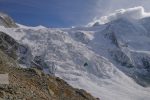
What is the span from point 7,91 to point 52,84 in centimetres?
2366

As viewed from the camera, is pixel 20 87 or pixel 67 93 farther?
pixel 67 93

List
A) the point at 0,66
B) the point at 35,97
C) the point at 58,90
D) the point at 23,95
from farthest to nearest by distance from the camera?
the point at 58,90
the point at 0,66
the point at 35,97
the point at 23,95

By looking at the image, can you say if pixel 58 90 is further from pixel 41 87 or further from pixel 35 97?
pixel 35 97

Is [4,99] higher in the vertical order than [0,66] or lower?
lower

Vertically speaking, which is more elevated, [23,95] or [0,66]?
[0,66]

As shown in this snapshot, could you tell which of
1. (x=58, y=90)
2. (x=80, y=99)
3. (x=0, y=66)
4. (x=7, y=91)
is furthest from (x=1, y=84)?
(x=80, y=99)

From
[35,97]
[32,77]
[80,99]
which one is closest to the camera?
[35,97]

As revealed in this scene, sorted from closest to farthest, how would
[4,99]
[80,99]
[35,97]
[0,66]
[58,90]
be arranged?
[4,99], [35,97], [0,66], [58,90], [80,99]

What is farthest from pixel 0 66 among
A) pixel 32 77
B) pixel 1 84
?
pixel 1 84

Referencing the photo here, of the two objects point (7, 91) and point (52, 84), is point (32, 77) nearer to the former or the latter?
point (52, 84)

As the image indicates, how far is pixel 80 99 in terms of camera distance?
211ft

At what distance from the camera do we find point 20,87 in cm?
3775

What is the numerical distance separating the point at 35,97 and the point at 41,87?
11.9 meters

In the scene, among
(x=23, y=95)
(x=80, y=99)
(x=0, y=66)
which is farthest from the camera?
(x=80, y=99)
